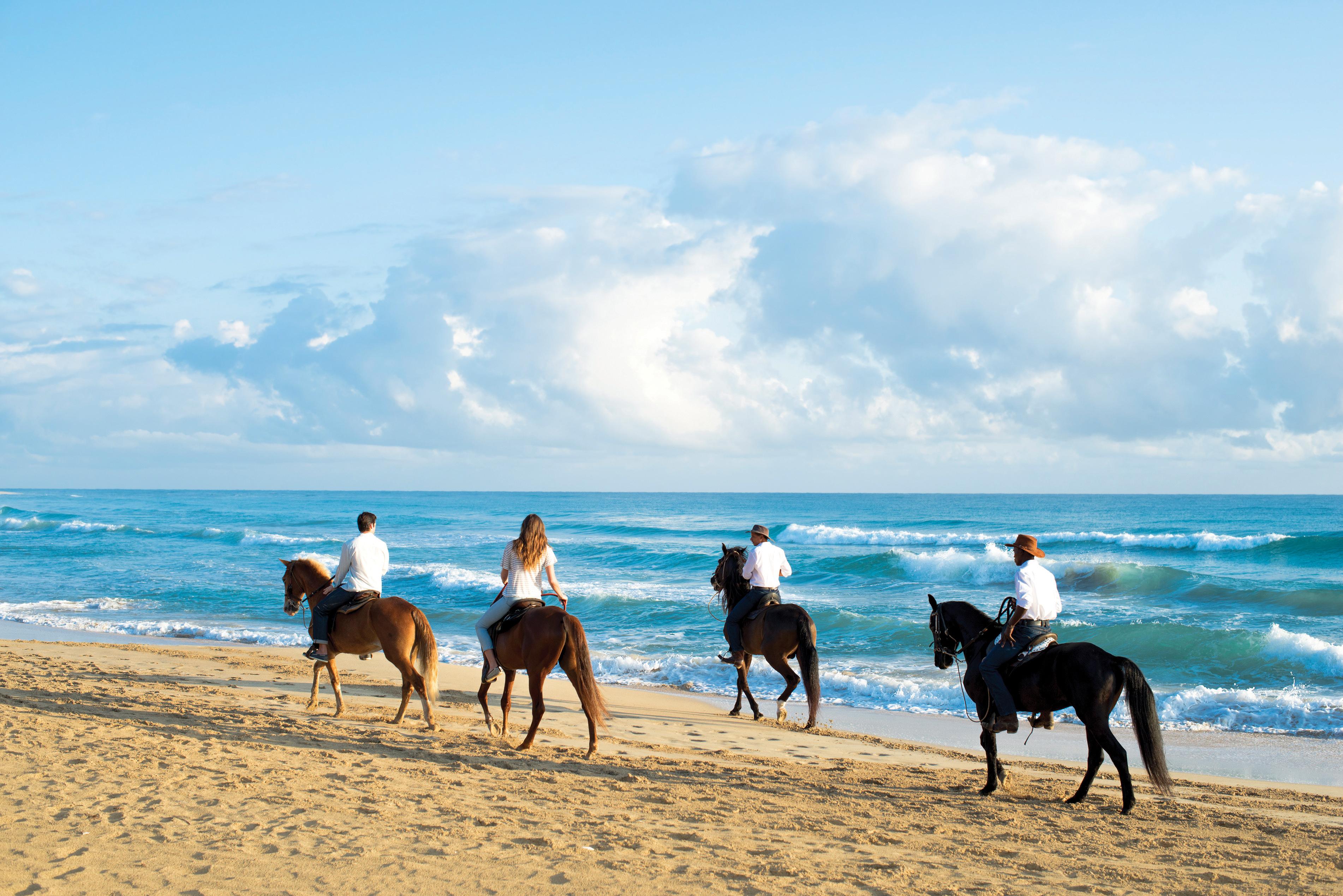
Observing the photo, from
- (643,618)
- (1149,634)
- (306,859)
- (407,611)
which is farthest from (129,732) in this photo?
(1149,634)

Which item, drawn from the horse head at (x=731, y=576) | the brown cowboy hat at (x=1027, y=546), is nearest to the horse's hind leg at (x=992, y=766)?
the brown cowboy hat at (x=1027, y=546)

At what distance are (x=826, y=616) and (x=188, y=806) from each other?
12898 millimetres

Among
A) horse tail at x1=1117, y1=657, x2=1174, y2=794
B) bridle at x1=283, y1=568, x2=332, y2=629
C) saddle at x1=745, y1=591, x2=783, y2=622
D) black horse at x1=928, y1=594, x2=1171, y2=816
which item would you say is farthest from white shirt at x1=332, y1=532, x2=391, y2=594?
horse tail at x1=1117, y1=657, x2=1174, y2=794

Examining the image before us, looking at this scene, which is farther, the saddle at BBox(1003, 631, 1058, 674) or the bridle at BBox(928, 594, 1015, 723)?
the bridle at BBox(928, 594, 1015, 723)

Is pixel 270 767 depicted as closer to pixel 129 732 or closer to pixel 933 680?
pixel 129 732

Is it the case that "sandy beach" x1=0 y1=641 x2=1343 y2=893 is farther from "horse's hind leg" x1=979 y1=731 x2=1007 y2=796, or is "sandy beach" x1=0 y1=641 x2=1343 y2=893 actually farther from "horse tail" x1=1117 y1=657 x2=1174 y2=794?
"horse tail" x1=1117 y1=657 x2=1174 y2=794

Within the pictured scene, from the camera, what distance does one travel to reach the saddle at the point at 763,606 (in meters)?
9.79

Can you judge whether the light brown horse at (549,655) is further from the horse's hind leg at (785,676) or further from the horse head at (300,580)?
the horse's hind leg at (785,676)

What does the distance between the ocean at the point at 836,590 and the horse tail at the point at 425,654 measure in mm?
4669

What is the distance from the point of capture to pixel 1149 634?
14.3m

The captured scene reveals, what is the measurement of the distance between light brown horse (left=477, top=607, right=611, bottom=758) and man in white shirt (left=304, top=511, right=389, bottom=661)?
5.44ft

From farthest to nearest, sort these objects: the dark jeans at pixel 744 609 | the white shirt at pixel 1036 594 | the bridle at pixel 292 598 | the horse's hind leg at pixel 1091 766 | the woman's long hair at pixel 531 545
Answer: the dark jeans at pixel 744 609
the bridle at pixel 292 598
the woman's long hair at pixel 531 545
the white shirt at pixel 1036 594
the horse's hind leg at pixel 1091 766

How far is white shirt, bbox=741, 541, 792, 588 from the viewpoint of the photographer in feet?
31.9

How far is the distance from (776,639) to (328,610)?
4.76 metres
